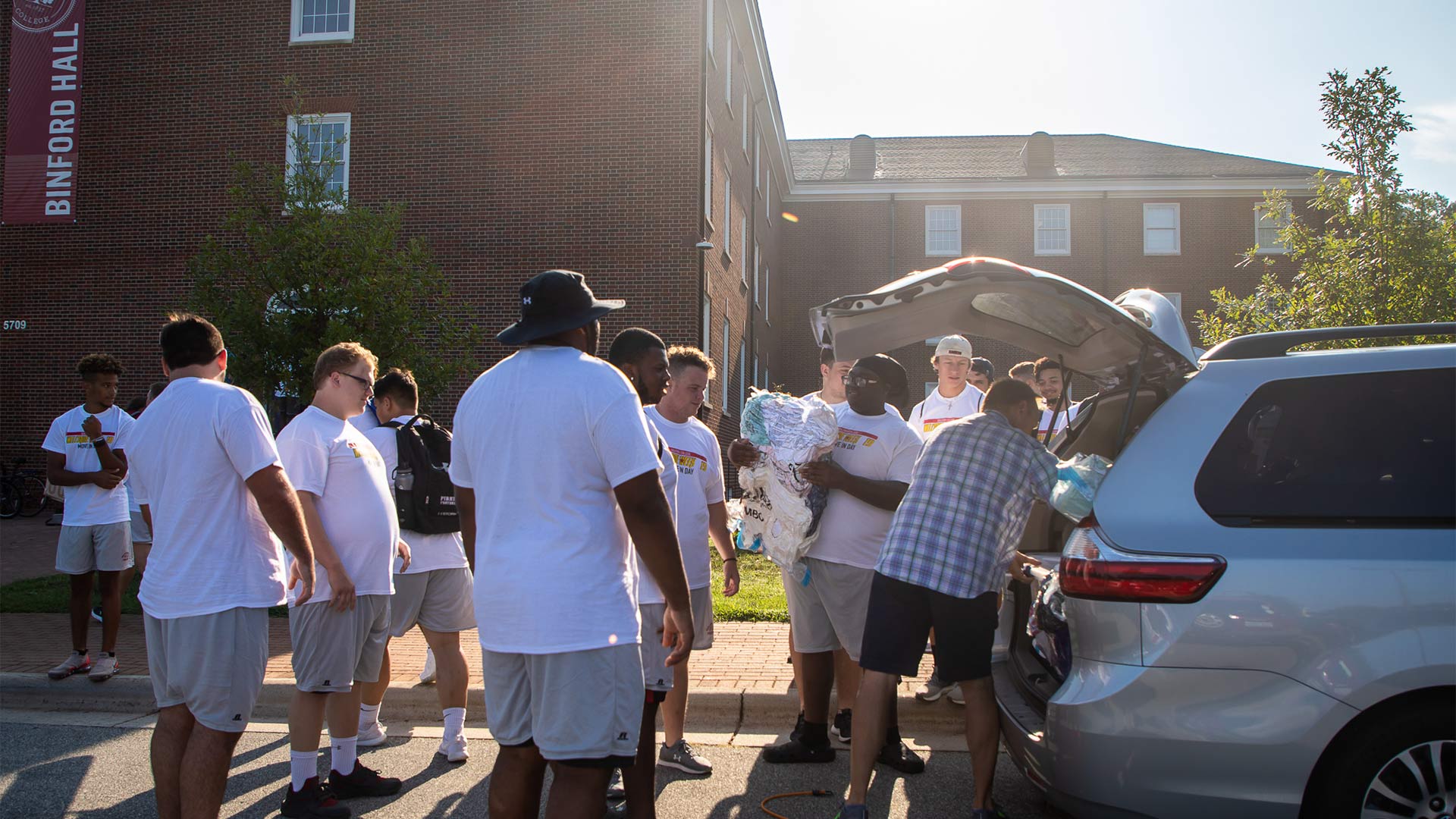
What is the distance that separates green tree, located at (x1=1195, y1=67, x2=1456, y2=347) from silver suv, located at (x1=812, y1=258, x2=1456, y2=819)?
695cm

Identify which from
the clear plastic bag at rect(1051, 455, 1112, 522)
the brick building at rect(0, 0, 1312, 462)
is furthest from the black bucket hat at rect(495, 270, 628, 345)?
the brick building at rect(0, 0, 1312, 462)

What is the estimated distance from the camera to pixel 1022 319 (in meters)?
4.27

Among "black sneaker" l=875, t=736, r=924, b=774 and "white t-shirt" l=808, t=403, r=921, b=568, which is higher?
"white t-shirt" l=808, t=403, r=921, b=568

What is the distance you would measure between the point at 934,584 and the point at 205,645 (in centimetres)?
262

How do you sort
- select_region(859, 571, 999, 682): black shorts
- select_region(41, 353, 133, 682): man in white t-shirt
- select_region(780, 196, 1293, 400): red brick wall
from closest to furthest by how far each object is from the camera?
select_region(859, 571, 999, 682): black shorts < select_region(41, 353, 133, 682): man in white t-shirt < select_region(780, 196, 1293, 400): red brick wall

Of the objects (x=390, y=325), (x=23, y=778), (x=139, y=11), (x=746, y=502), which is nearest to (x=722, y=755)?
(x=746, y=502)

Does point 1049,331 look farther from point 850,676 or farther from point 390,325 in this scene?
point 390,325

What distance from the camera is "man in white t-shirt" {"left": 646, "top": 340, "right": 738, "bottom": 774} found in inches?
184

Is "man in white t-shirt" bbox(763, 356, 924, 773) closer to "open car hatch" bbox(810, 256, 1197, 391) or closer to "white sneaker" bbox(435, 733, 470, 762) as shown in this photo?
"open car hatch" bbox(810, 256, 1197, 391)

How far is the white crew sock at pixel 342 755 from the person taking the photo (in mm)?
4594

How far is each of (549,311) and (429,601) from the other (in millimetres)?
2769

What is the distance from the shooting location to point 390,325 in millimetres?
10391

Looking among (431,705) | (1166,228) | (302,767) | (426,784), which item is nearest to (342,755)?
(302,767)

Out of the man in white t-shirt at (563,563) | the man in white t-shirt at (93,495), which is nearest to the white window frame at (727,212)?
the man in white t-shirt at (93,495)
